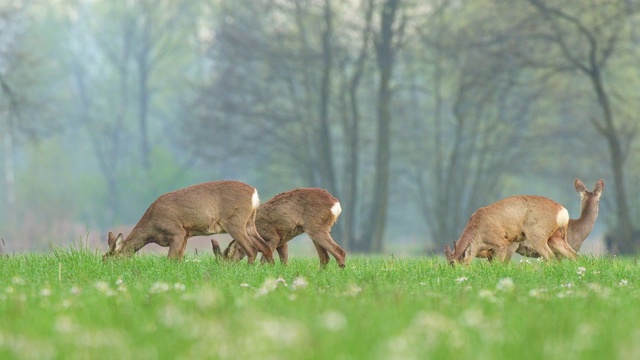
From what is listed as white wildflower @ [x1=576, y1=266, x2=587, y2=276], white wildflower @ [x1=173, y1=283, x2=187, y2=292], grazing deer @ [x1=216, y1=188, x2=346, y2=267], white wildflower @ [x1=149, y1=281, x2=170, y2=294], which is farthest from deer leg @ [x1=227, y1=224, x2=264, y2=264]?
white wildflower @ [x1=149, y1=281, x2=170, y2=294]

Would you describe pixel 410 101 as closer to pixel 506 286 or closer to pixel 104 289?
pixel 506 286

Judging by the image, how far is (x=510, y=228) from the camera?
14.1 meters

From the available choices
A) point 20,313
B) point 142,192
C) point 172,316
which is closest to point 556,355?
point 172,316

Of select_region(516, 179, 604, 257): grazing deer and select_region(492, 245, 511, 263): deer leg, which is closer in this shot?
select_region(492, 245, 511, 263): deer leg

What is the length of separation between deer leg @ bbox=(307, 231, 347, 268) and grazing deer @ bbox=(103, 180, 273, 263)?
59cm

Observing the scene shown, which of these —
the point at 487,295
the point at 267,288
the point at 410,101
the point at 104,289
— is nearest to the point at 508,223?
the point at 487,295

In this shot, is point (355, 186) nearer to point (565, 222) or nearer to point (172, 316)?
point (565, 222)

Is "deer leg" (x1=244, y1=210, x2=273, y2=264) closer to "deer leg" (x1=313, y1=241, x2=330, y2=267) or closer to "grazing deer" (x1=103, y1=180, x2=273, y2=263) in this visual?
"grazing deer" (x1=103, y1=180, x2=273, y2=263)

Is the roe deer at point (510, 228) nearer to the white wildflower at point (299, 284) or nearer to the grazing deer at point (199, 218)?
the grazing deer at point (199, 218)

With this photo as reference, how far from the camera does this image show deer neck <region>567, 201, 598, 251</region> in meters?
16.0

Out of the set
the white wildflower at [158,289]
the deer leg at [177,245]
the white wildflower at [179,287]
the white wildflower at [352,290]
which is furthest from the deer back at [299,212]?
the white wildflower at [158,289]

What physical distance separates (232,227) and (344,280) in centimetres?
343

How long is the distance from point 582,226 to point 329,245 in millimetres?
4398

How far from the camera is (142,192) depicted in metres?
51.9
